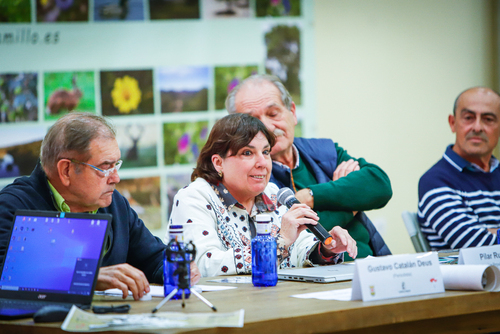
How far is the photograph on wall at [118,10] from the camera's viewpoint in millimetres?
3701

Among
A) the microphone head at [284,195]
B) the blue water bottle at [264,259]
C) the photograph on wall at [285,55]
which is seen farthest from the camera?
the photograph on wall at [285,55]

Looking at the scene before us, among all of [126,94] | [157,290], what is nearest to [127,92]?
[126,94]

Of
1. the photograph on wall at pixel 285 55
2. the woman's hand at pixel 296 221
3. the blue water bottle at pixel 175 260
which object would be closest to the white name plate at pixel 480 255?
A: the woman's hand at pixel 296 221

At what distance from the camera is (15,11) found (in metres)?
3.51

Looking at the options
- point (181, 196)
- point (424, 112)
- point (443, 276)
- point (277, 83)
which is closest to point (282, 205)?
point (181, 196)

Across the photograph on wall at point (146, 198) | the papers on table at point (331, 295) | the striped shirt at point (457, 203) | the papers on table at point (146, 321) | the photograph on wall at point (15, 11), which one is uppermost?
the photograph on wall at point (15, 11)

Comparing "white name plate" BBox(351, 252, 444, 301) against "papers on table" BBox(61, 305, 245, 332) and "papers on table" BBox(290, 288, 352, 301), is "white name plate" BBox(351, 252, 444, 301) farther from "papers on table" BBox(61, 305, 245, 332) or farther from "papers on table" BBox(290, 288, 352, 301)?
"papers on table" BBox(61, 305, 245, 332)

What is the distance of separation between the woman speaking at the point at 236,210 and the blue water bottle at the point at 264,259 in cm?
26

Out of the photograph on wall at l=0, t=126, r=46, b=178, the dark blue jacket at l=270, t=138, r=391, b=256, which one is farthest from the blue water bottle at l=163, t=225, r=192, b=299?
the photograph on wall at l=0, t=126, r=46, b=178

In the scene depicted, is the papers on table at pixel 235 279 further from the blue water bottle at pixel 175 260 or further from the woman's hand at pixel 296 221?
the blue water bottle at pixel 175 260

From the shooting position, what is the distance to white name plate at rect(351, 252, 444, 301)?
1.42 m

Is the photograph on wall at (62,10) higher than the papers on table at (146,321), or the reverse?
the photograph on wall at (62,10)

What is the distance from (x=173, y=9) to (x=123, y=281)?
9.18 feet

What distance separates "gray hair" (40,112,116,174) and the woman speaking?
0.46m
